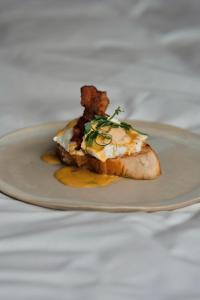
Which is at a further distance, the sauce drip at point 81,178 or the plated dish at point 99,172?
the sauce drip at point 81,178

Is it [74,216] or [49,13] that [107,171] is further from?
[49,13]

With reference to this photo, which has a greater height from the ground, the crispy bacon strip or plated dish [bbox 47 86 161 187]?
the crispy bacon strip

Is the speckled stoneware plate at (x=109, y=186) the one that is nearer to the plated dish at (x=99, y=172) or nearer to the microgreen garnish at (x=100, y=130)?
the plated dish at (x=99, y=172)

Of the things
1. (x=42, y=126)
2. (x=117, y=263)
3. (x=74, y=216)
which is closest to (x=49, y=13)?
(x=42, y=126)

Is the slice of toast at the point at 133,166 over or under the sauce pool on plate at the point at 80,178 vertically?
over

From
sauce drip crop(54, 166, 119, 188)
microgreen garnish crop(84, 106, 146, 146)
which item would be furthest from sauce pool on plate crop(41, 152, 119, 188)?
microgreen garnish crop(84, 106, 146, 146)

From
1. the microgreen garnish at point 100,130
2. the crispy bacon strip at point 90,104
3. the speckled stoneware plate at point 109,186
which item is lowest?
the speckled stoneware plate at point 109,186

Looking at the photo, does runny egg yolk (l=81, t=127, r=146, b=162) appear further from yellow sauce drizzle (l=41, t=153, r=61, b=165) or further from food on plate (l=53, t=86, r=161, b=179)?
yellow sauce drizzle (l=41, t=153, r=61, b=165)

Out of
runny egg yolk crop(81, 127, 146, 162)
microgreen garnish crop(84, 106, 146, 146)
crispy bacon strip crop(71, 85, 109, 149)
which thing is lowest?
runny egg yolk crop(81, 127, 146, 162)

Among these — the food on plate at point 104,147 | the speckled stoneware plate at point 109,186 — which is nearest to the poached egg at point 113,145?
the food on plate at point 104,147
